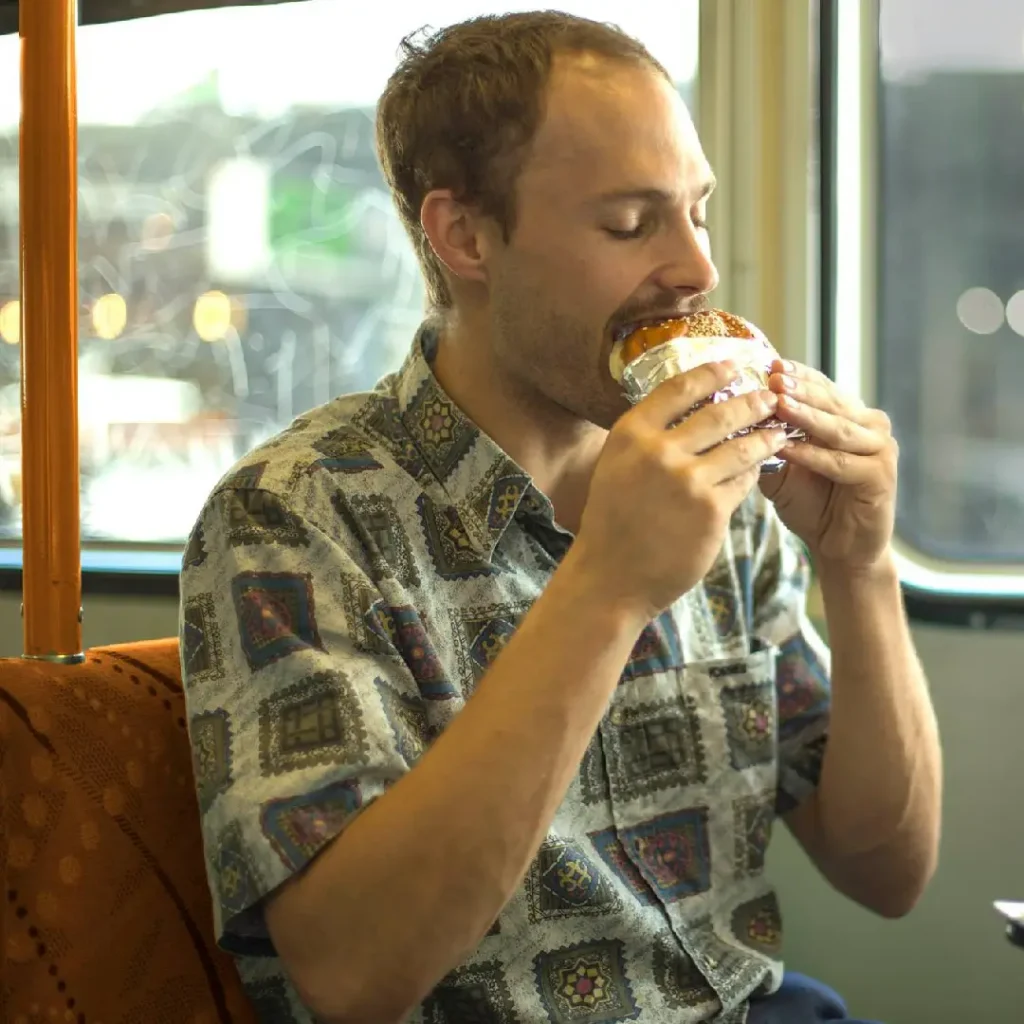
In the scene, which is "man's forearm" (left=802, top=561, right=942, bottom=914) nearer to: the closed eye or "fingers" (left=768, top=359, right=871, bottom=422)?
"fingers" (left=768, top=359, right=871, bottom=422)

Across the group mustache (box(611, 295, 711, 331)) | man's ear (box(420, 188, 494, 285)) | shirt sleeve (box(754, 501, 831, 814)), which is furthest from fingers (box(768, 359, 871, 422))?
man's ear (box(420, 188, 494, 285))

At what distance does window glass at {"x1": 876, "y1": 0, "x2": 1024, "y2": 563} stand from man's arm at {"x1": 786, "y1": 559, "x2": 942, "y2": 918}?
70 centimetres

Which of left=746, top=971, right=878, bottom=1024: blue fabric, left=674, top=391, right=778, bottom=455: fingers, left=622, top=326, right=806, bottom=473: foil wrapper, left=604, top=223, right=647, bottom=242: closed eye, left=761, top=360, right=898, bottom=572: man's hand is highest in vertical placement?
left=604, top=223, right=647, bottom=242: closed eye

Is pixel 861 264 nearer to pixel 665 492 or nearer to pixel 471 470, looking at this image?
pixel 471 470

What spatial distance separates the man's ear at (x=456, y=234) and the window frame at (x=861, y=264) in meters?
0.82

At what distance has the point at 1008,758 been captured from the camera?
2.20 metres

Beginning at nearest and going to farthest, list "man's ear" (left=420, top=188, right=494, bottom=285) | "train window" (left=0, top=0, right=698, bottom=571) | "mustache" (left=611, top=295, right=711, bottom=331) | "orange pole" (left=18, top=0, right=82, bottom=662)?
"orange pole" (left=18, top=0, right=82, bottom=662), "mustache" (left=611, top=295, right=711, bottom=331), "man's ear" (left=420, top=188, right=494, bottom=285), "train window" (left=0, top=0, right=698, bottom=571)

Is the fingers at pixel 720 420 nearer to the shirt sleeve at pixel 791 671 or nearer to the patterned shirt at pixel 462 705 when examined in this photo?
the patterned shirt at pixel 462 705

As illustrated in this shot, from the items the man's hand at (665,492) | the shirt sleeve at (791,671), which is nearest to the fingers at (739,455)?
the man's hand at (665,492)

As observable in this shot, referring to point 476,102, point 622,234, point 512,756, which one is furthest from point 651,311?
point 512,756

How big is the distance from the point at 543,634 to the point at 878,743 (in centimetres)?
58

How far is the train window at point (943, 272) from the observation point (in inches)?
88.6

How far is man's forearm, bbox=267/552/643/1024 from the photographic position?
3.92 ft

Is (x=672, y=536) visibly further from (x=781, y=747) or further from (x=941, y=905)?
(x=941, y=905)
